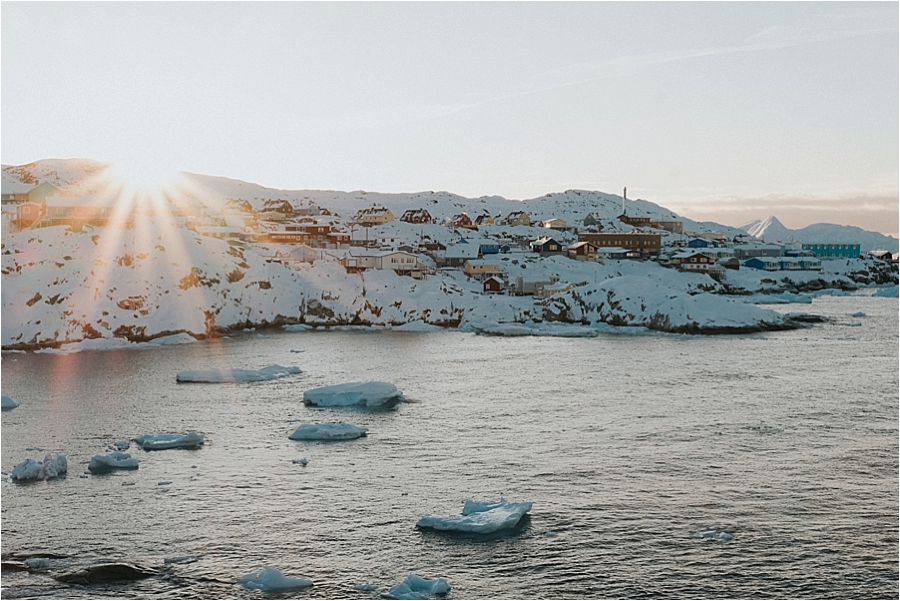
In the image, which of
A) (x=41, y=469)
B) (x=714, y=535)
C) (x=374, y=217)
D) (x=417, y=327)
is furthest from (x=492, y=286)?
(x=714, y=535)

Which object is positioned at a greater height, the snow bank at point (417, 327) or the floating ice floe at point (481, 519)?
the snow bank at point (417, 327)

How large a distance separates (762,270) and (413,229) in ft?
221

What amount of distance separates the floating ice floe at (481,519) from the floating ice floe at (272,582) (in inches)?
200

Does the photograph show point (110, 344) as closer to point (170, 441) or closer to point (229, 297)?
point (229, 297)

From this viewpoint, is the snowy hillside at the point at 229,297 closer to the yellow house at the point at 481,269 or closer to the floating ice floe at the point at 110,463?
the yellow house at the point at 481,269

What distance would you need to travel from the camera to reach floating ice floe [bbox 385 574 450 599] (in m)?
20.4

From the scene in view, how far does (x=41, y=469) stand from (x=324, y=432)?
1182 cm

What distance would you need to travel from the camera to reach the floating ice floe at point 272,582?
21.2 m

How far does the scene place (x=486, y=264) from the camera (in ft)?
371

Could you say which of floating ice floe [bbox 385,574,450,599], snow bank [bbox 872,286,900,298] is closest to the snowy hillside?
snow bank [bbox 872,286,900,298]

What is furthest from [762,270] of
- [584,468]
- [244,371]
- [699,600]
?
[699,600]

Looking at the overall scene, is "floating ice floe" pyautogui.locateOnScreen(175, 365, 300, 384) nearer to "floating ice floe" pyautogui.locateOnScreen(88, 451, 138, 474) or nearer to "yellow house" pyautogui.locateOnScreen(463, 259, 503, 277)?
"floating ice floe" pyautogui.locateOnScreen(88, 451, 138, 474)

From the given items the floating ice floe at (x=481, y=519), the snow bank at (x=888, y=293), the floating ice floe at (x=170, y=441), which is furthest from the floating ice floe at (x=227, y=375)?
the snow bank at (x=888, y=293)

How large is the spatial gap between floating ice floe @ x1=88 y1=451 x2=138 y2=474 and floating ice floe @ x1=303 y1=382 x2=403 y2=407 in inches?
527
